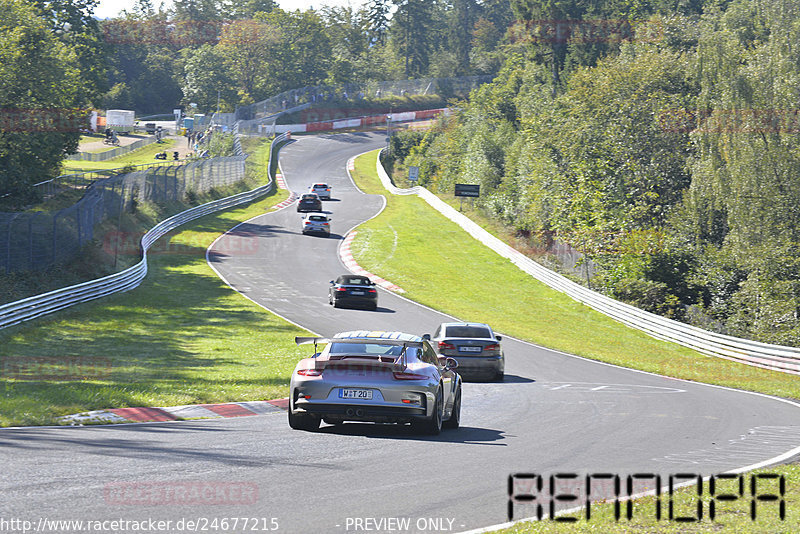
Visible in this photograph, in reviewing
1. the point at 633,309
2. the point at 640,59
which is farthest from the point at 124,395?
the point at 640,59

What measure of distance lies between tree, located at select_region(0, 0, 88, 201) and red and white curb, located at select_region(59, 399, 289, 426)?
30.5m

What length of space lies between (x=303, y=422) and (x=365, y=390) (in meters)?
1.14

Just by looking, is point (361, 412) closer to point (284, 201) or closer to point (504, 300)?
point (504, 300)

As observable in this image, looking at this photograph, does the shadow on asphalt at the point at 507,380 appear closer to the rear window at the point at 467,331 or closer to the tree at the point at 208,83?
the rear window at the point at 467,331

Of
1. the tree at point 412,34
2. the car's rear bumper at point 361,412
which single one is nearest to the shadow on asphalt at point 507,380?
the car's rear bumper at point 361,412

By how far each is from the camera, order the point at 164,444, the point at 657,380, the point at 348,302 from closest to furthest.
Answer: the point at 164,444 → the point at 657,380 → the point at 348,302

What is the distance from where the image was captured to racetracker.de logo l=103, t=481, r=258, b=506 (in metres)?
7.56

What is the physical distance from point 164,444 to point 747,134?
4080 centimetres

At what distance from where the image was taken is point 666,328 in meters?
37.2

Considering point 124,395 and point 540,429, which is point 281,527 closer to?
point 540,429

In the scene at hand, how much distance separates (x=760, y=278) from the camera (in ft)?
133

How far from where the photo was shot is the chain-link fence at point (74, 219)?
29578 millimetres

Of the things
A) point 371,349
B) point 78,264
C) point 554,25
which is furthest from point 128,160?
point 371,349

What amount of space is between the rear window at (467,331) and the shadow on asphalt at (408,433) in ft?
30.9
